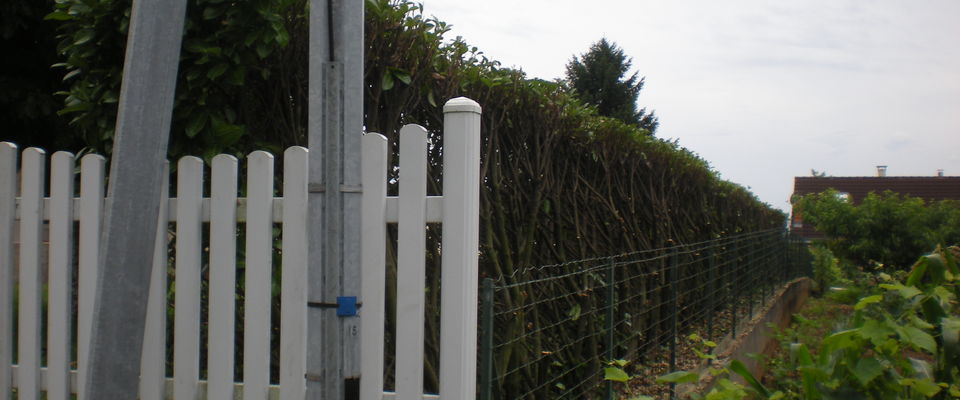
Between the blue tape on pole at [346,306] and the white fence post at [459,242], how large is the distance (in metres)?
0.49

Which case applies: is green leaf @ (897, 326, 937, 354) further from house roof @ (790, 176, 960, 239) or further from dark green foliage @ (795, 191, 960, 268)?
house roof @ (790, 176, 960, 239)

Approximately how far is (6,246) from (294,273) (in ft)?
4.67

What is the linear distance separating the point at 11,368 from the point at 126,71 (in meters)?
1.70

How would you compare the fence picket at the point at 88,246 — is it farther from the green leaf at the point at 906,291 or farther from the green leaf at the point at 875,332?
the green leaf at the point at 906,291

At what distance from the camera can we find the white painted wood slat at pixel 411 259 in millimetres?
2529

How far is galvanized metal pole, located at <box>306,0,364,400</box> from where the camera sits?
2.01m

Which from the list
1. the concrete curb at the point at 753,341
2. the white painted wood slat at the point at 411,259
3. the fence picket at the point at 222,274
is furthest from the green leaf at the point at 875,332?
the fence picket at the point at 222,274

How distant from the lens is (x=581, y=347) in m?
4.93

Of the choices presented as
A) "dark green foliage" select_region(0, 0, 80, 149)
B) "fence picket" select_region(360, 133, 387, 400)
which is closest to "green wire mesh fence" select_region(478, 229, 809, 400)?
"fence picket" select_region(360, 133, 387, 400)

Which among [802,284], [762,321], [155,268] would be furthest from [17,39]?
[802,284]

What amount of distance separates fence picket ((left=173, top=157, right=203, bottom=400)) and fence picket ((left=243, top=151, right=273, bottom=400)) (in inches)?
8.4

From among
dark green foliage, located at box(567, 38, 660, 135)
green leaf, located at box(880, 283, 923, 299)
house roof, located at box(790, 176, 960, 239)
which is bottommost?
green leaf, located at box(880, 283, 923, 299)

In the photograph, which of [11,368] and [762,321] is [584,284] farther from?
[762,321]

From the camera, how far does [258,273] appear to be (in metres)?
2.70
